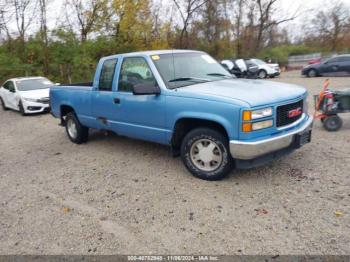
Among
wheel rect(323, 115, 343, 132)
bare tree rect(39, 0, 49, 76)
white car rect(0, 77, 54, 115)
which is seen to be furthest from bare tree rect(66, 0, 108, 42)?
wheel rect(323, 115, 343, 132)

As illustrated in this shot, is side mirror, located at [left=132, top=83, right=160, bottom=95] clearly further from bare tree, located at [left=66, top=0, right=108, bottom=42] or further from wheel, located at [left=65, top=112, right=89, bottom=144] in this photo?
bare tree, located at [left=66, top=0, right=108, bottom=42]

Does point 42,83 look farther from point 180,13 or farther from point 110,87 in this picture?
point 180,13

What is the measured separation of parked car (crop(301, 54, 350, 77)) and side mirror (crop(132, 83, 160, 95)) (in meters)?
18.9

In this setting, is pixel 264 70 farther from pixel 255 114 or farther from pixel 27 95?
pixel 255 114

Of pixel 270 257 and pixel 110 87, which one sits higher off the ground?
pixel 110 87

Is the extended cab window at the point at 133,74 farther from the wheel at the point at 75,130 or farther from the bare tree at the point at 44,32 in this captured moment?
the bare tree at the point at 44,32

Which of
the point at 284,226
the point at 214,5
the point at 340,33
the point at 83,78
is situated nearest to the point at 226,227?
the point at 284,226

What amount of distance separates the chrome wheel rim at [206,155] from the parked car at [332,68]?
61.6ft

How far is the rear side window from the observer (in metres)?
5.63

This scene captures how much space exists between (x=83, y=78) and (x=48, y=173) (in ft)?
51.2

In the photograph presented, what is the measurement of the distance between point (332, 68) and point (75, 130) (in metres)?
18.9

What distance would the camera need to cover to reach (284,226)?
3258 mm

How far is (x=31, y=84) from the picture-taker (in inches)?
490

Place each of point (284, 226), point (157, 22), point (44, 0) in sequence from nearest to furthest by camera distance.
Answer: point (284, 226) → point (44, 0) → point (157, 22)
